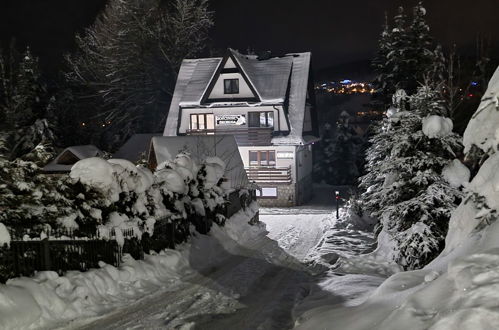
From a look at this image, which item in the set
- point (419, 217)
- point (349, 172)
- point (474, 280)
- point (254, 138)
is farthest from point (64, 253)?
point (349, 172)

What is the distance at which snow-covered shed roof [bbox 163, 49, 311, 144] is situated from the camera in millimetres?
37375

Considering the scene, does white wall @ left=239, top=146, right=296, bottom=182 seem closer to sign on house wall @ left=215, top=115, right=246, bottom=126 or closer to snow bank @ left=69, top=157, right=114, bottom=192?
sign on house wall @ left=215, top=115, right=246, bottom=126

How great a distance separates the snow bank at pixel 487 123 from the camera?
763cm

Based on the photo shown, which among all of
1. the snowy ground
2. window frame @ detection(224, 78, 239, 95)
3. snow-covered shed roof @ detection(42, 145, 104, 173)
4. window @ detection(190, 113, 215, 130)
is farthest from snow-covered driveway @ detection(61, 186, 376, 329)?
window frame @ detection(224, 78, 239, 95)

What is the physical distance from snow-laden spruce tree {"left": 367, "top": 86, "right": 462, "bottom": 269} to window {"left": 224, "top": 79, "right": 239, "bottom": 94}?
79.1ft

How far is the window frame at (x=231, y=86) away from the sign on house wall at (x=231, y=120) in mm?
1921

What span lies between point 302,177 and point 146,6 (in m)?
24.1

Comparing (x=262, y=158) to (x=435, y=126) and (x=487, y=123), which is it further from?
(x=487, y=123)

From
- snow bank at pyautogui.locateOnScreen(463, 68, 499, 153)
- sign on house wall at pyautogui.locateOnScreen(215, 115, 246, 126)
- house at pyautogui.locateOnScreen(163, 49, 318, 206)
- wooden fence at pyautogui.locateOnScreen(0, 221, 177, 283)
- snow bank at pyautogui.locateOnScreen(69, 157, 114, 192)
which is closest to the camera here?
snow bank at pyautogui.locateOnScreen(463, 68, 499, 153)

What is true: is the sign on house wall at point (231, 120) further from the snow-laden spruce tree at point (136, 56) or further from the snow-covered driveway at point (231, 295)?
the snow-covered driveway at point (231, 295)

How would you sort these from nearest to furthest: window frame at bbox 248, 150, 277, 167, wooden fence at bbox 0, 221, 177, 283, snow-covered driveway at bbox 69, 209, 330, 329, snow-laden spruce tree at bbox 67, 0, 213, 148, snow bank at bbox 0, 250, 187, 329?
snow bank at bbox 0, 250, 187, 329 < snow-covered driveway at bbox 69, 209, 330, 329 < wooden fence at bbox 0, 221, 177, 283 < window frame at bbox 248, 150, 277, 167 < snow-laden spruce tree at bbox 67, 0, 213, 148

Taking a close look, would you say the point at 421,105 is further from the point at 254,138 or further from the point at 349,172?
the point at 349,172

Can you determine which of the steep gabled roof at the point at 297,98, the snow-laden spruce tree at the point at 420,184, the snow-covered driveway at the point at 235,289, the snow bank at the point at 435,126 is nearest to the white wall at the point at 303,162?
the steep gabled roof at the point at 297,98

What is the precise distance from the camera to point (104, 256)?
39.4ft
